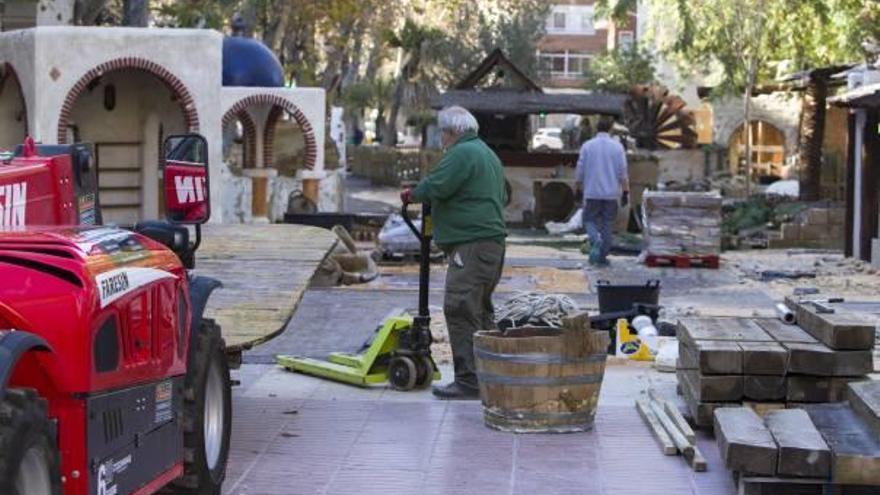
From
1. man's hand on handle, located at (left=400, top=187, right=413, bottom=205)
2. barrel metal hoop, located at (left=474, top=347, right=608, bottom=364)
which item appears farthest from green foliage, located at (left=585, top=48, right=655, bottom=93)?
barrel metal hoop, located at (left=474, top=347, right=608, bottom=364)

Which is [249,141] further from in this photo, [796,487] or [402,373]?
[796,487]

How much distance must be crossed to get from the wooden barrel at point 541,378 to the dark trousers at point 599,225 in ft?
39.1

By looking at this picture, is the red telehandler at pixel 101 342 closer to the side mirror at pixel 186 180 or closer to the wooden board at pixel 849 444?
the side mirror at pixel 186 180

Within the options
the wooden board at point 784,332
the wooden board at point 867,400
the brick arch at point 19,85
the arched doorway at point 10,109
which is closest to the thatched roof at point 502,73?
the arched doorway at point 10,109

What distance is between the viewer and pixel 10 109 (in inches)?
928

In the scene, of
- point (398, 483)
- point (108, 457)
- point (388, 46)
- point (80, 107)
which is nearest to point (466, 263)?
point (398, 483)

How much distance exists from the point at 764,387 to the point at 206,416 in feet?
9.50

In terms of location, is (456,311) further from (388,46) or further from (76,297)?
(388,46)

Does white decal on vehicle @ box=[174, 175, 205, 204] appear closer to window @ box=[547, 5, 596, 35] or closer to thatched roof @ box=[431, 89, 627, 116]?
thatched roof @ box=[431, 89, 627, 116]

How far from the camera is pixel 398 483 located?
824 cm

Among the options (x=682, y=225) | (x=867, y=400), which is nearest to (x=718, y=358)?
(x=867, y=400)

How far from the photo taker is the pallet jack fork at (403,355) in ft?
35.5

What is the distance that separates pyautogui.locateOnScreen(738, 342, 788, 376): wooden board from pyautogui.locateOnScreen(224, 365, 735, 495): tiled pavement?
0.46 m

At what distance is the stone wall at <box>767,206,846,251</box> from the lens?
2650 centimetres
